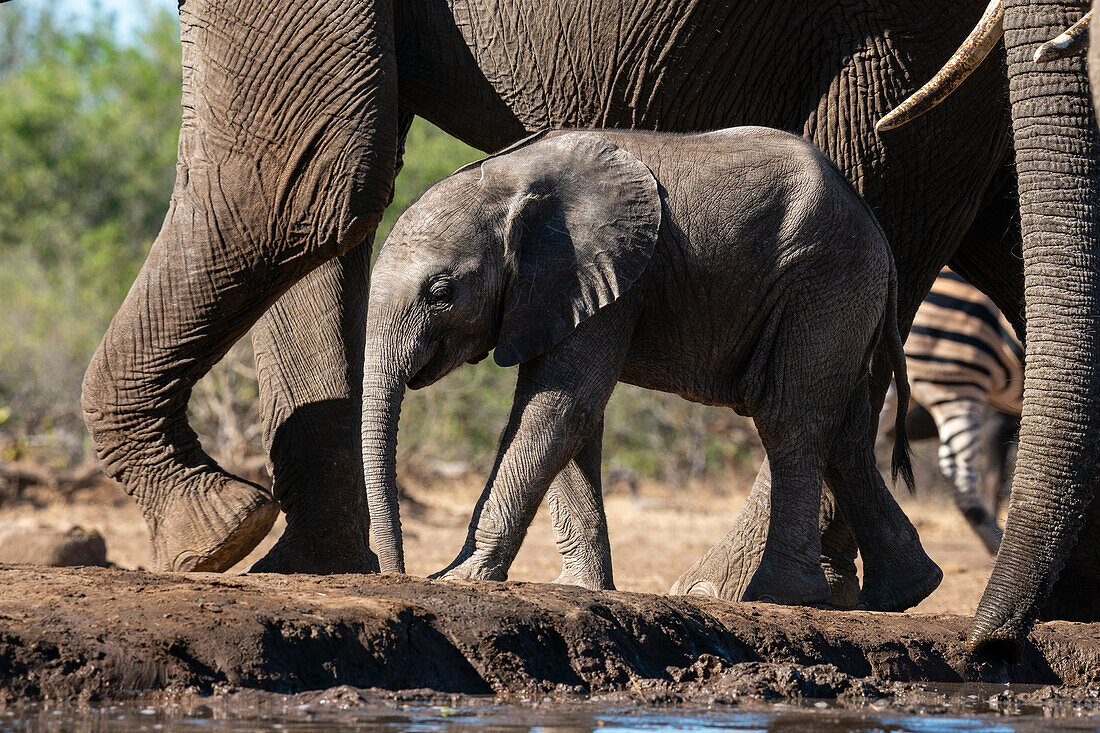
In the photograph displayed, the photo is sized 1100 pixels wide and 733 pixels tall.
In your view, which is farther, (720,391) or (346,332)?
(346,332)

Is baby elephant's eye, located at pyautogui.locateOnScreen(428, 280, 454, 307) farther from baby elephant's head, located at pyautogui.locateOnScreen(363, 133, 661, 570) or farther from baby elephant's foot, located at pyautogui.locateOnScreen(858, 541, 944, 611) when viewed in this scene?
baby elephant's foot, located at pyautogui.locateOnScreen(858, 541, 944, 611)

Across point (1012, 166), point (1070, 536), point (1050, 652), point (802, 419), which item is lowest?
point (1050, 652)

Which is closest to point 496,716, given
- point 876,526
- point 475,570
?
point 475,570

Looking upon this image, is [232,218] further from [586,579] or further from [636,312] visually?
[586,579]

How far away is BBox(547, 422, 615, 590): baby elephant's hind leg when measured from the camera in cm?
480

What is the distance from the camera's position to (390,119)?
15.5 ft

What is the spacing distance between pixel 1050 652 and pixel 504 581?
1.53 metres

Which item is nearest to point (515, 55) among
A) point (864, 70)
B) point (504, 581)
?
point (864, 70)

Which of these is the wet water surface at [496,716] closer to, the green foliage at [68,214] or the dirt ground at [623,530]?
the dirt ground at [623,530]

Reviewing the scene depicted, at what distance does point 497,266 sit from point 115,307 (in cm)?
1186

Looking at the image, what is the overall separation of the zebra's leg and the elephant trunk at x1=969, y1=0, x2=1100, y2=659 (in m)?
5.42

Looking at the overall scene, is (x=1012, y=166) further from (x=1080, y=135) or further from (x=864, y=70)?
(x=1080, y=135)

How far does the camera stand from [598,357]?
4383 millimetres

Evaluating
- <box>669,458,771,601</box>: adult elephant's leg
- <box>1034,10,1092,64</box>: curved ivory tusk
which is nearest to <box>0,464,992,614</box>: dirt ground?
<box>669,458,771,601</box>: adult elephant's leg
